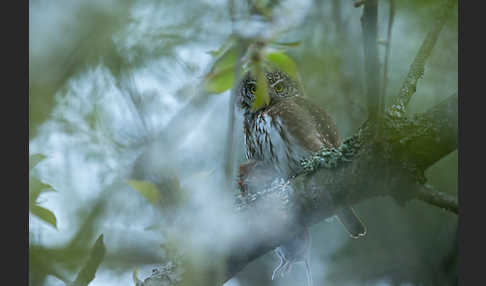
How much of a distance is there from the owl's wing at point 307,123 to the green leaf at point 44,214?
0.68 meters

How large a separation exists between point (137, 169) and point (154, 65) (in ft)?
1.00

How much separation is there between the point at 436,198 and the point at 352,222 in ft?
0.84

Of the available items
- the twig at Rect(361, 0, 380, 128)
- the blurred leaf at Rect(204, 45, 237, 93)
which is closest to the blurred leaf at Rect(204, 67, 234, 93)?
the blurred leaf at Rect(204, 45, 237, 93)

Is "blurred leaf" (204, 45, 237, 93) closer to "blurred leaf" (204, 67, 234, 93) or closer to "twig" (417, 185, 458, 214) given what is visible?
"blurred leaf" (204, 67, 234, 93)

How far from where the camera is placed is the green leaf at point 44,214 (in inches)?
48.4

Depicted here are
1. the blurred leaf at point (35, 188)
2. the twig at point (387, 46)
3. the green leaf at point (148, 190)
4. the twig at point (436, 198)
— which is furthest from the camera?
the blurred leaf at point (35, 188)

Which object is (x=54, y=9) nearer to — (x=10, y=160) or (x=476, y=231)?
(x=10, y=160)

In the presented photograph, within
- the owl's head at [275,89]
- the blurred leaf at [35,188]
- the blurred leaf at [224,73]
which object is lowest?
the blurred leaf at [35,188]

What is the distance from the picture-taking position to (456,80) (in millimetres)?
1355

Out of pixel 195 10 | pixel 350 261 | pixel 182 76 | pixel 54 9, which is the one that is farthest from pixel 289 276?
pixel 54 9

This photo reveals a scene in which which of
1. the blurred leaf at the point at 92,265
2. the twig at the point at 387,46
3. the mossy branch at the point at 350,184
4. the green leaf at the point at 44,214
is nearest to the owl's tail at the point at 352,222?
→ the mossy branch at the point at 350,184

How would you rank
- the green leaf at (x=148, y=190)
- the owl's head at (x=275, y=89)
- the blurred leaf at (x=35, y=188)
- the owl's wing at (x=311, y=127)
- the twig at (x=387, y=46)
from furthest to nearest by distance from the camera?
the owl's head at (x=275, y=89) < the owl's wing at (x=311, y=127) < the blurred leaf at (x=35, y=188) < the green leaf at (x=148, y=190) < the twig at (x=387, y=46)

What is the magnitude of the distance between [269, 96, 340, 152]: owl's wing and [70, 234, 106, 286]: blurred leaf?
645 mm

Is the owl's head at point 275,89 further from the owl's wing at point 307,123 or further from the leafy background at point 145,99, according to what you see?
the leafy background at point 145,99
